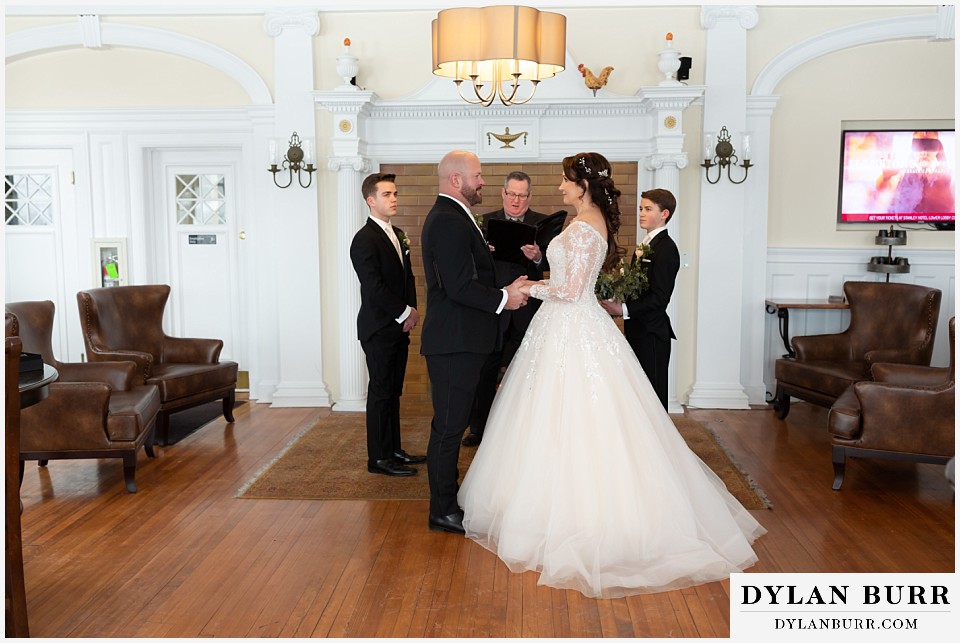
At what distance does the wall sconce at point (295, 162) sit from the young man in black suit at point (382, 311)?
2051 mm

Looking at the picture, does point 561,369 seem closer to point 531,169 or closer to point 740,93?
point 531,169

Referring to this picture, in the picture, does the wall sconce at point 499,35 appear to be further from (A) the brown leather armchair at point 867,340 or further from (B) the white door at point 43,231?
(B) the white door at point 43,231

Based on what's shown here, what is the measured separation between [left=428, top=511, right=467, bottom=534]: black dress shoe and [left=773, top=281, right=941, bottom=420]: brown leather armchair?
318 cm

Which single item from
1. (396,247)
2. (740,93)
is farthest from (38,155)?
(740,93)

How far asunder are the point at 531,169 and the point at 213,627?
181 inches

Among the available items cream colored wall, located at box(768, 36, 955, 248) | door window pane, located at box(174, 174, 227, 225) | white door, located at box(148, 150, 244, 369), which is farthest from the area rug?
door window pane, located at box(174, 174, 227, 225)

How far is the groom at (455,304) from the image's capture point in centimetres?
339

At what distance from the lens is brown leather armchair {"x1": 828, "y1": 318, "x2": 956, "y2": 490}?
4.05 m

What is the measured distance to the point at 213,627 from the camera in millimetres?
2775

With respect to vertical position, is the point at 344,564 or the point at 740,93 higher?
the point at 740,93

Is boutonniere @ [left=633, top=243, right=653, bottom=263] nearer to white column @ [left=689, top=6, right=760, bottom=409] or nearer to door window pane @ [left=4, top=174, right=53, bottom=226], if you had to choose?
white column @ [left=689, top=6, right=760, bottom=409]

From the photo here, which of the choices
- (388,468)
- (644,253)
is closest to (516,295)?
(644,253)

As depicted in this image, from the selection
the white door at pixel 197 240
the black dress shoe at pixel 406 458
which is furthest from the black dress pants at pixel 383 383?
the white door at pixel 197 240

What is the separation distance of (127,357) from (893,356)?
5.42 metres
